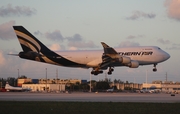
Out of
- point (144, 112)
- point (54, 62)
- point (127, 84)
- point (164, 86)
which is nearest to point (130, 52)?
point (54, 62)

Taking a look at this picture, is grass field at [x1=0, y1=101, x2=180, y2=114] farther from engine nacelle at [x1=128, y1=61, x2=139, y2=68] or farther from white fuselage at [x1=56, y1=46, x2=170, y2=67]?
white fuselage at [x1=56, y1=46, x2=170, y2=67]

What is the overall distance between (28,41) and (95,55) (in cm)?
1237

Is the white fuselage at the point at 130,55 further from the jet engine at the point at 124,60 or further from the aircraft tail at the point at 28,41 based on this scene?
the aircraft tail at the point at 28,41

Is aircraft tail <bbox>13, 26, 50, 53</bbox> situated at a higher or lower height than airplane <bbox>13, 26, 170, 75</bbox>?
higher

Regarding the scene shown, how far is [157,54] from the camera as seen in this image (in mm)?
77062

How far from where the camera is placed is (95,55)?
78625mm

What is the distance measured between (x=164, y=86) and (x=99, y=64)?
287 ft

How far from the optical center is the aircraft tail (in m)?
76.6

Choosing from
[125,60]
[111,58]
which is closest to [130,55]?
[125,60]

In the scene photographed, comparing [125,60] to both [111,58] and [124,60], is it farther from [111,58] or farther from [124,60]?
[111,58]

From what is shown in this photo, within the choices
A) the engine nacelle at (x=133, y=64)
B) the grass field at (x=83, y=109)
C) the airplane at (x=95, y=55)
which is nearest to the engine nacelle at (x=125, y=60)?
the airplane at (x=95, y=55)

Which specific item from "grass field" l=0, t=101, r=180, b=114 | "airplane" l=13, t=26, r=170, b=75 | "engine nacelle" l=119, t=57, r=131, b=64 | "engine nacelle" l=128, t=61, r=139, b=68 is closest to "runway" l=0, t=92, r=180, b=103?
"engine nacelle" l=128, t=61, r=139, b=68

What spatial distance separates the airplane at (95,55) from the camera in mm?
75875

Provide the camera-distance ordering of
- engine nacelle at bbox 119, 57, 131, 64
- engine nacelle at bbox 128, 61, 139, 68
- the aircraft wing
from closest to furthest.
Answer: engine nacelle at bbox 119, 57, 131, 64 → the aircraft wing → engine nacelle at bbox 128, 61, 139, 68
